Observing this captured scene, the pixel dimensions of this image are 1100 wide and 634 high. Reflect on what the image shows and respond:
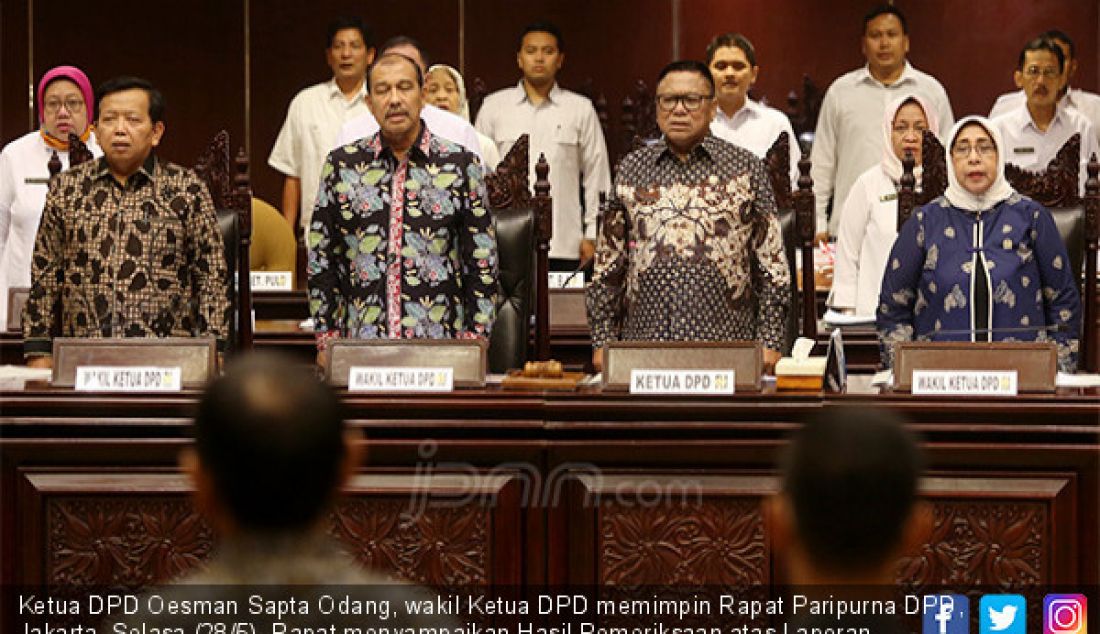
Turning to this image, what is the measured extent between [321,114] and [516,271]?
9.27 feet

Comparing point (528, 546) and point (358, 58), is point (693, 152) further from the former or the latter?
point (358, 58)

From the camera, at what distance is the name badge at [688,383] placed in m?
3.41

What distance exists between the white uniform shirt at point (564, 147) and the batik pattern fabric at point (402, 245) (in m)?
3.02

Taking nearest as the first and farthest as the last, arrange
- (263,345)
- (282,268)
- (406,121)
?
(406,121) → (263,345) → (282,268)

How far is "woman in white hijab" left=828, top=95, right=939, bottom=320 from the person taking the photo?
204 inches

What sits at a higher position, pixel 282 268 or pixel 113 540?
pixel 282 268

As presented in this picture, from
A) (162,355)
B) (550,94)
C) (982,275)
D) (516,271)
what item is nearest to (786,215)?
(516,271)

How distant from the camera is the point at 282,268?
591 cm

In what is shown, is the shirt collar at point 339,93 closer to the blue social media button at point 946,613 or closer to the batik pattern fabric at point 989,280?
the batik pattern fabric at point 989,280

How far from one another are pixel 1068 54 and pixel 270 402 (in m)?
5.86

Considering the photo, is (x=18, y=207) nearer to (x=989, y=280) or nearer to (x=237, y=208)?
(x=237, y=208)

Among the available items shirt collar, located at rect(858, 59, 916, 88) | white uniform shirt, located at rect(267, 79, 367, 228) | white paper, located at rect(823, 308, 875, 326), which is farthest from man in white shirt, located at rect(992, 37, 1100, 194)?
white uniform shirt, located at rect(267, 79, 367, 228)

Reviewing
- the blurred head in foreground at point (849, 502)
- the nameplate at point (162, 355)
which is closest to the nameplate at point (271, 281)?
the nameplate at point (162, 355)

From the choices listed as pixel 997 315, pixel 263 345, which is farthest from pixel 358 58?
pixel 997 315
